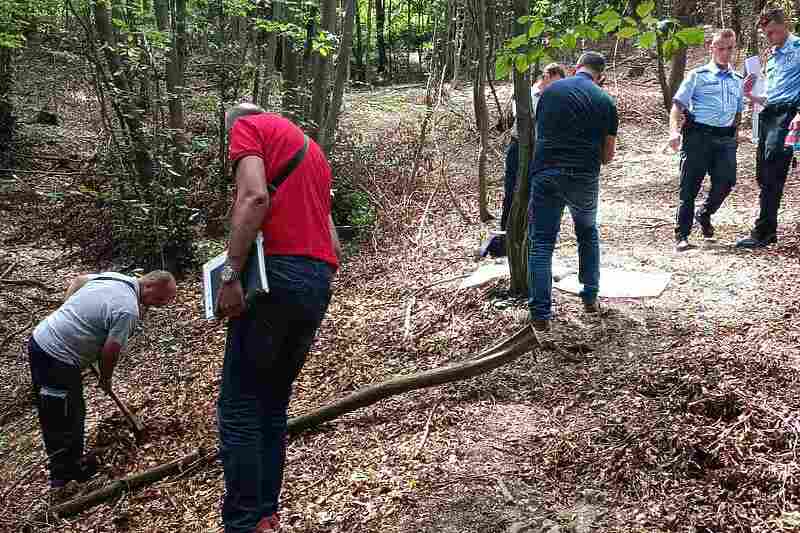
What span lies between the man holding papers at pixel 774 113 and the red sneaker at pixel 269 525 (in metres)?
5.25

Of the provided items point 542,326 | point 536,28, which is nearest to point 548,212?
point 542,326

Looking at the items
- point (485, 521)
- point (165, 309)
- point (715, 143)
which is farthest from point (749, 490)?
point (165, 309)

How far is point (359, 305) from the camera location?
272 inches

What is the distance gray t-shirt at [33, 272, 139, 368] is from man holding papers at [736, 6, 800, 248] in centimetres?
554

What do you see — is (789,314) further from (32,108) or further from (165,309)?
(32,108)

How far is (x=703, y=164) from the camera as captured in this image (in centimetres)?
648

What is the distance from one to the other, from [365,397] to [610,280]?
2.54 meters

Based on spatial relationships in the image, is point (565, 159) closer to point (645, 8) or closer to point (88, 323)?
point (645, 8)

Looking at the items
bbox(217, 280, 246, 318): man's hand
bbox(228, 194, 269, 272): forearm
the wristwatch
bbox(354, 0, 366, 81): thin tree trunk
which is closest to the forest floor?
bbox(217, 280, 246, 318): man's hand

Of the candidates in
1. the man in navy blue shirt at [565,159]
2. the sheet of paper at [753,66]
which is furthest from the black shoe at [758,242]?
the man in navy blue shirt at [565,159]

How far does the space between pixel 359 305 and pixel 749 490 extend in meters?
4.41

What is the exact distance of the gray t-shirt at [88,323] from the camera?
14.6 ft

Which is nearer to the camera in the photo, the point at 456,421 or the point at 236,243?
the point at 236,243

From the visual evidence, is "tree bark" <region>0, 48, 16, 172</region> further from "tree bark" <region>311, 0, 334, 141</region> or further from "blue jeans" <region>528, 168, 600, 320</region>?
"blue jeans" <region>528, 168, 600, 320</region>
